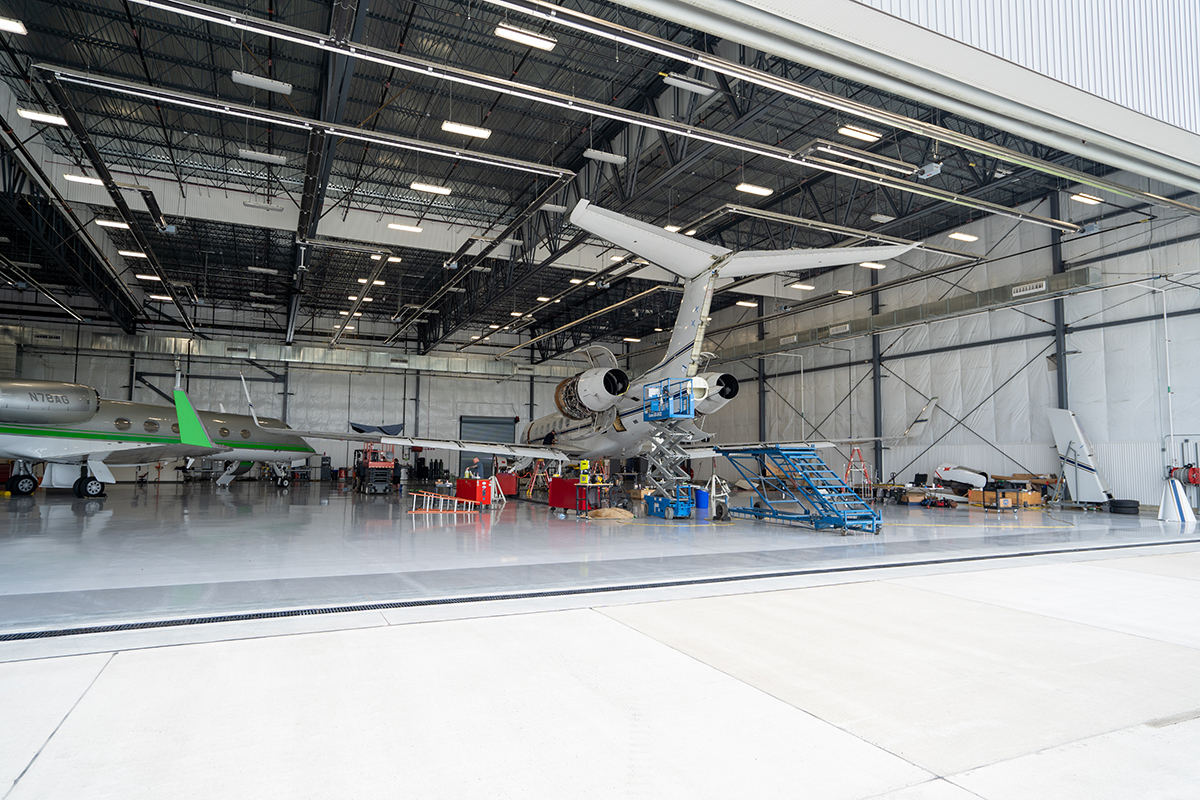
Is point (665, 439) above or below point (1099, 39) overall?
below

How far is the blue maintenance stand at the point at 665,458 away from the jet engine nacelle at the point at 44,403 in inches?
671

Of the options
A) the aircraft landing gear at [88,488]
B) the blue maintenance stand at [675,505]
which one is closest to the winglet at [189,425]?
the blue maintenance stand at [675,505]

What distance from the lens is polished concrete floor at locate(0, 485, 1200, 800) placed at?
2.81 meters

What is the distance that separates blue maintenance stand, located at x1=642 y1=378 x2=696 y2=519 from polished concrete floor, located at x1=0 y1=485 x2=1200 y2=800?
6.46m

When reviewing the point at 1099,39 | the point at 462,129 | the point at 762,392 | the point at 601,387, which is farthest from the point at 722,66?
the point at 762,392

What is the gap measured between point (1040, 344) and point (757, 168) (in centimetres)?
1062

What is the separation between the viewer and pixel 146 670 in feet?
13.5

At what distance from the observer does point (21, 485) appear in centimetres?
2069

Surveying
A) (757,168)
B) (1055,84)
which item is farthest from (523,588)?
(757,168)

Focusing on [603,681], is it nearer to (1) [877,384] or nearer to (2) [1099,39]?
(2) [1099,39]

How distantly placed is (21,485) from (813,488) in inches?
980

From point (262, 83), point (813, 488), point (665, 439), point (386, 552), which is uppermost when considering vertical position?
point (262, 83)

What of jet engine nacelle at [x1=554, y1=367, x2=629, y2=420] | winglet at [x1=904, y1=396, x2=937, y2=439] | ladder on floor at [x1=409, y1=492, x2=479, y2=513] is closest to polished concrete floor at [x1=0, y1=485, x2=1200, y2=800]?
ladder on floor at [x1=409, y1=492, x2=479, y2=513]

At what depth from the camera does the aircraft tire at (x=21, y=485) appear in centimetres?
2067
